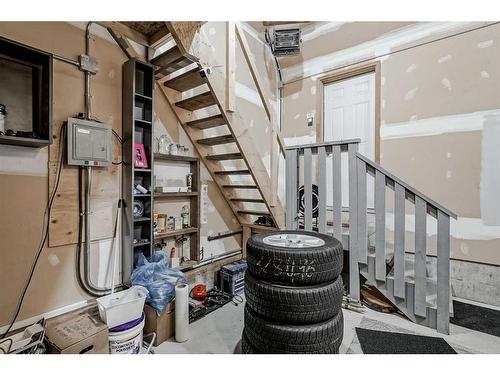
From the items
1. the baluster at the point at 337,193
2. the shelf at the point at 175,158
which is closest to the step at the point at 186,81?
the shelf at the point at 175,158

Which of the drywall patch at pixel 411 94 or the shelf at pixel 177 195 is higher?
the drywall patch at pixel 411 94

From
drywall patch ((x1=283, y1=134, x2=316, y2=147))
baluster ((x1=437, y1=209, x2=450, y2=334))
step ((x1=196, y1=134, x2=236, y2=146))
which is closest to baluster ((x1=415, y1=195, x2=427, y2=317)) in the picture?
baluster ((x1=437, y1=209, x2=450, y2=334))

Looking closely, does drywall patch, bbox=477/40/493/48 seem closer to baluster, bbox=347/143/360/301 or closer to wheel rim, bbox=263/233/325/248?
baluster, bbox=347/143/360/301

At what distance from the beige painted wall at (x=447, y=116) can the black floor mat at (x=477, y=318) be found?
0.57 meters

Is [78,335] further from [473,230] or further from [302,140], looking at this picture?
[473,230]

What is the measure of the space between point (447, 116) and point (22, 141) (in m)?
4.43

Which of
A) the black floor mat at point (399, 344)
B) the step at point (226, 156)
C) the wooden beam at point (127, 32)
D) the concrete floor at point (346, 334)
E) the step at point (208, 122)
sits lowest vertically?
the concrete floor at point (346, 334)

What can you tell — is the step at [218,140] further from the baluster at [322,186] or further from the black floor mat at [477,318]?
the black floor mat at [477,318]

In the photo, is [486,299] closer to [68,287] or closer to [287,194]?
[287,194]

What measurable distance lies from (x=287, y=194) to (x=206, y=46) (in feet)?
5.99

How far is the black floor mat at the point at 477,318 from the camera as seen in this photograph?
7.80ft

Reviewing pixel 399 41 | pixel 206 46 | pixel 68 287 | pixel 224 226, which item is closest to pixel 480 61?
pixel 399 41

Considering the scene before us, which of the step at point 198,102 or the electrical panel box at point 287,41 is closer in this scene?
the step at point 198,102

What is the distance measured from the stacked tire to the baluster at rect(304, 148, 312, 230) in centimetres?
119
